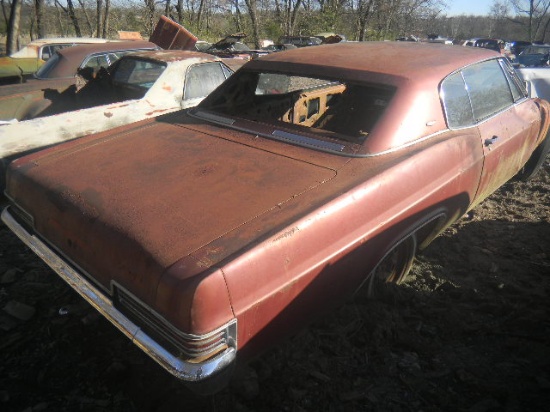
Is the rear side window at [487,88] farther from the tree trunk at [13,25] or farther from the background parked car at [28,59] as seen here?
the tree trunk at [13,25]

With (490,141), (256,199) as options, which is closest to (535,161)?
(490,141)

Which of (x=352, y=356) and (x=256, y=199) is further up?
(x=256, y=199)

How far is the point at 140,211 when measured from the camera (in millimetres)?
1885

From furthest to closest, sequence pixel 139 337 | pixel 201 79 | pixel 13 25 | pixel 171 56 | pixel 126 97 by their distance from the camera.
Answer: pixel 13 25, pixel 126 97, pixel 201 79, pixel 171 56, pixel 139 337

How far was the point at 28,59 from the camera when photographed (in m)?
7.96

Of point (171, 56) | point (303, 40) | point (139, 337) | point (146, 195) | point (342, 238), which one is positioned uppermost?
point (303, 40)

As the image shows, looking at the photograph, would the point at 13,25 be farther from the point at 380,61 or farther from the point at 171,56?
the point at 380,61

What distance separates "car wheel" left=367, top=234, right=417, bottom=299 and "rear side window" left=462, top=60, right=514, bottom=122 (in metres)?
1.06

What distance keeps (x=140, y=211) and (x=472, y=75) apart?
8.25ft

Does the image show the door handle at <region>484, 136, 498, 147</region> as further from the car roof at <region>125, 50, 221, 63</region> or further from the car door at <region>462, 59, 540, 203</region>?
the car roof at <region>125, 50, 221, 63</region>

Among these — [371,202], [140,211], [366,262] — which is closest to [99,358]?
[140,211]

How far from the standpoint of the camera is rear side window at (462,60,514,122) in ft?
9.70

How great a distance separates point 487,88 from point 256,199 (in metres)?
2.26

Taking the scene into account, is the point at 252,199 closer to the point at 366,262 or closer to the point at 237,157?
the point at 237,157
